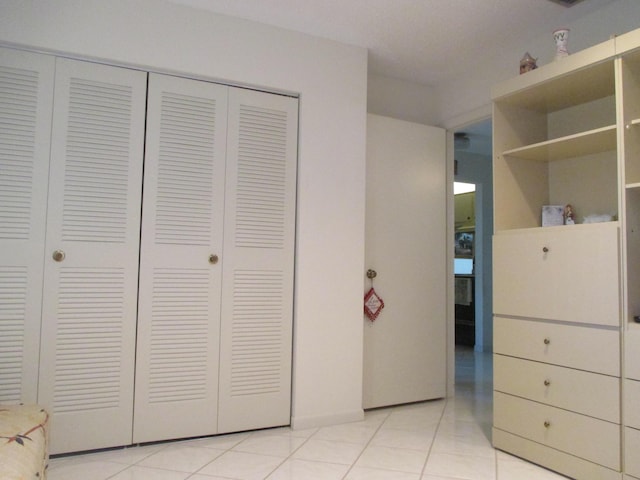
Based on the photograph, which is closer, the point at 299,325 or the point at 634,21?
the point at 634,21

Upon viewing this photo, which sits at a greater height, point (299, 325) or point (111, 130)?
point (111, 130)

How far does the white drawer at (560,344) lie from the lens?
1.87m

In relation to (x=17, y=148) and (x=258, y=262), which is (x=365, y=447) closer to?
(x=258, y=262)

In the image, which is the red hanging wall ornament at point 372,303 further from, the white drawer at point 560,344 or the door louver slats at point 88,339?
the door louver slats at point 88,339

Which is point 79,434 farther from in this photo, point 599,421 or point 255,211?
point 599,421

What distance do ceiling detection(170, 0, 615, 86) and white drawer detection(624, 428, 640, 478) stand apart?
209 centimetres

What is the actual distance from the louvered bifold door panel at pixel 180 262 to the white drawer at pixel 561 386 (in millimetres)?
1591

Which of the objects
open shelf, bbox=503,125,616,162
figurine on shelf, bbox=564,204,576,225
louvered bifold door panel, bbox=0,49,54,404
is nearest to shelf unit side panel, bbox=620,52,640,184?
open shelf, bbox=503,125,616,162

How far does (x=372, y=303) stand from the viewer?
9.77 feet

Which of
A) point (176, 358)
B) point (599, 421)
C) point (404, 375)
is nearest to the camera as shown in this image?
point (599, 421)

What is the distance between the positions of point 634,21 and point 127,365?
3.14m

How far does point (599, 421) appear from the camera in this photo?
6.15ft

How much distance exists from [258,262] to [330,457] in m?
1.12

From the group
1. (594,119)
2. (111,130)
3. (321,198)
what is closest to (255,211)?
(321,198)
